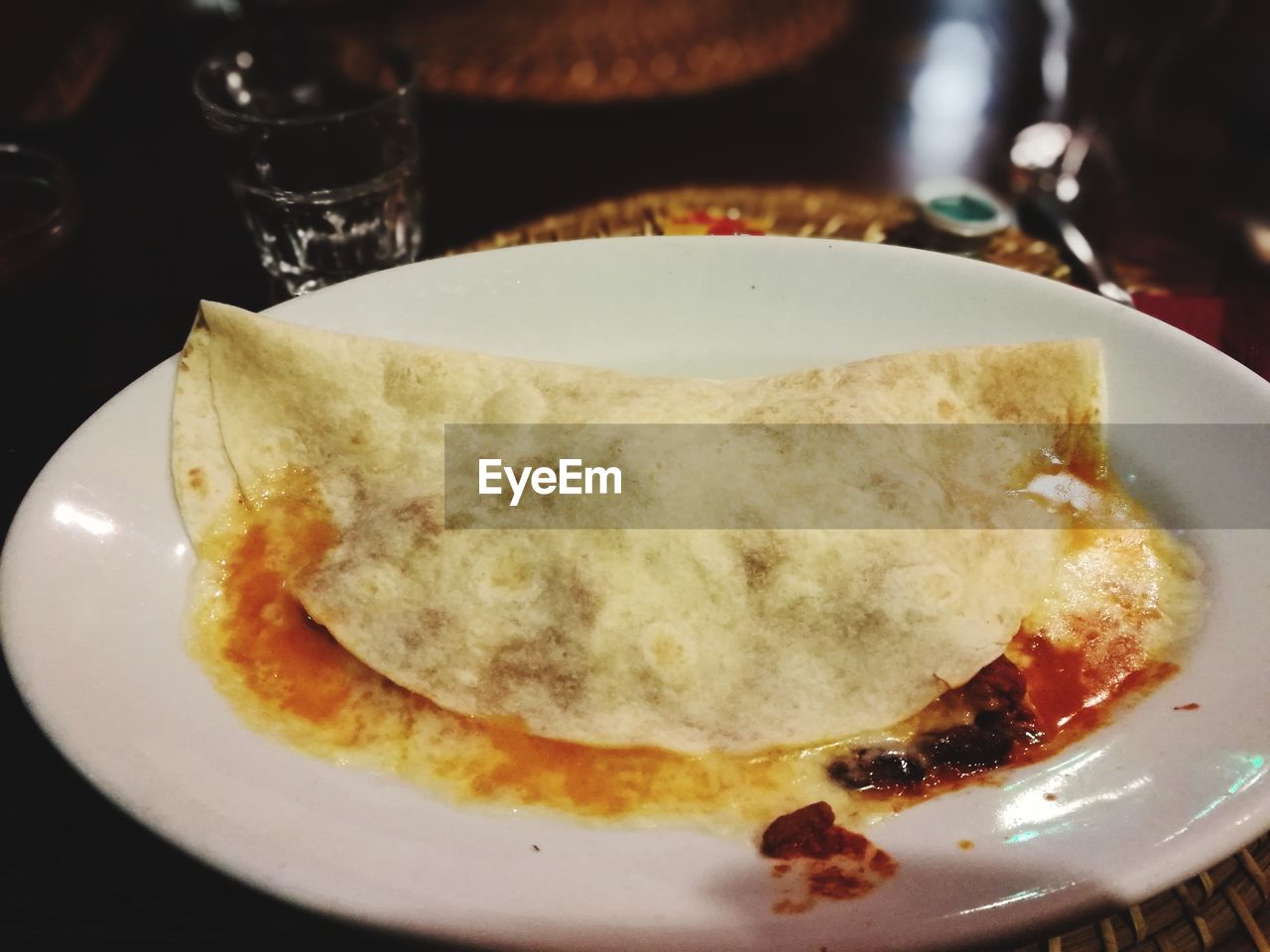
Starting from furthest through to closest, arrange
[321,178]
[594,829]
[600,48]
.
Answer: [600,48] → [321,178] → [594,829]

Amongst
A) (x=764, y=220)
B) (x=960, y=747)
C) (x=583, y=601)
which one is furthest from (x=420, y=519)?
(x=764, y=220)

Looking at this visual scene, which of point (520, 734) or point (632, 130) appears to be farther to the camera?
point (632, 130)

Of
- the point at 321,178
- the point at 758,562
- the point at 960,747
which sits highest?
the point at 321,178

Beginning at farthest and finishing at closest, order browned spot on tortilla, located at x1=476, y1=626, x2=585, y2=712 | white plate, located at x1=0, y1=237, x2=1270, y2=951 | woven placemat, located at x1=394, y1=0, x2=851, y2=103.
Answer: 1. woven placemat, located at x1=394, y1=0, x2=851, y2=103
2. browned spot on tortilla, located at x1=476, y1=626, x2=585, y2=712
3. white plate, located at x1=0, y1=237, x2=1270, y2=951

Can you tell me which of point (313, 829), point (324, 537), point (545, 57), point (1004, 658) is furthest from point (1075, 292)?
point (545, 57)

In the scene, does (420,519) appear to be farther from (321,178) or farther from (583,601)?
(321,178)

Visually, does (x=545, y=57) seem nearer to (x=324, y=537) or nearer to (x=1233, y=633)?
(x=324, y=537)

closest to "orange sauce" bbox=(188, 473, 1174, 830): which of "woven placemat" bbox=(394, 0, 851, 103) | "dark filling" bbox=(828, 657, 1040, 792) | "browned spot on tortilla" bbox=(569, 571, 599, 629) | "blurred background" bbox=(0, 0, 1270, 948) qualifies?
"dark filling" bbox=(828, 657, 1040, 792)

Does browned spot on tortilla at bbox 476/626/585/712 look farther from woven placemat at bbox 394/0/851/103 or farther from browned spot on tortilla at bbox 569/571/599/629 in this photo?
woven placemat at bbox 394/0/851/103
